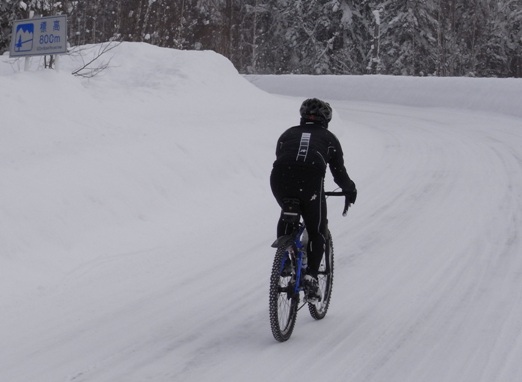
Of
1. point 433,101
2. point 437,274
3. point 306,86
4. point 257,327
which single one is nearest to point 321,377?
point 257,327

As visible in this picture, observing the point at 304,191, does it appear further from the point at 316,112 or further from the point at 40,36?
the point at 40,36

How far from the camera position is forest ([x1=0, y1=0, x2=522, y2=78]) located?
5119 centimetres

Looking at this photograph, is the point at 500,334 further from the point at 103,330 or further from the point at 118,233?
the point at 118,233

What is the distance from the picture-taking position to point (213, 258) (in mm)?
9039

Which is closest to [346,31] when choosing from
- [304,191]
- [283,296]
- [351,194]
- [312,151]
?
[351,194]

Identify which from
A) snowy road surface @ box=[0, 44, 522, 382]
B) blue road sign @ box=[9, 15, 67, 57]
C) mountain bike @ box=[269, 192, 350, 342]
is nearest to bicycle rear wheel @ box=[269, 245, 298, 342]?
mountain bike @ box=[269, 192, 350, 342]

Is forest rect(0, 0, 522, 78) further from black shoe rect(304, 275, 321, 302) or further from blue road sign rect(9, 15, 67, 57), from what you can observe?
black shoe rect(304, 275, 321, 302)

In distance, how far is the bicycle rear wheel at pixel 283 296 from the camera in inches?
240

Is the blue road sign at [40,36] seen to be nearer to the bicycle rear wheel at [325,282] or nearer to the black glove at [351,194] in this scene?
the bicycle rear wheel at [325,282]

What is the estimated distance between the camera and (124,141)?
11805 mm

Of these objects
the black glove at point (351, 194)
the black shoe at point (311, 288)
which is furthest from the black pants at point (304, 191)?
the black shoe at point (311, 288)

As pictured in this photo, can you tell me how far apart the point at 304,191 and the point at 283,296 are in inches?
33.7

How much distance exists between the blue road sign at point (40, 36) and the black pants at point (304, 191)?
22.4 ft

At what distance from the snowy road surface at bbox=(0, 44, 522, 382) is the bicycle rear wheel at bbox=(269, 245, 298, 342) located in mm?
139
